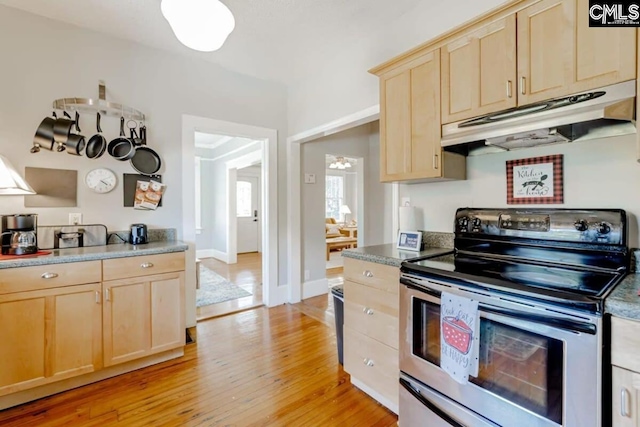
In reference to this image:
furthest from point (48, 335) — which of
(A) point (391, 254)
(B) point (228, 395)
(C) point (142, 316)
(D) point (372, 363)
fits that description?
(A) point (391, 254)

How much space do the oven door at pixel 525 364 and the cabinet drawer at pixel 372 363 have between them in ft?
0.86

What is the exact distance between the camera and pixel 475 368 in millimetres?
1250

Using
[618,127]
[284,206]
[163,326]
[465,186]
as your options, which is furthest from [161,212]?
[618,127]

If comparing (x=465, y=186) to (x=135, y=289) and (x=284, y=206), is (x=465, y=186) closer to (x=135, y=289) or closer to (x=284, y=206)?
(x=284, y=206)

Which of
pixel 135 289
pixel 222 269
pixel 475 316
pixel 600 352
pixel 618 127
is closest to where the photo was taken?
pixel 600 352

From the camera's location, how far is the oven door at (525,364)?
0.98 metres

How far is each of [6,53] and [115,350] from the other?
2.32m

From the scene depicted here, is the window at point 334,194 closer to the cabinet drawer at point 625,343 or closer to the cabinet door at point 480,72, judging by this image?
the cabinet door at point 480,72

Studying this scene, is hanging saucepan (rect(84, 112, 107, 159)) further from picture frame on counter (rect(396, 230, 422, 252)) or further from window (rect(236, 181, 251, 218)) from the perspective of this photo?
window (rect(236, 181, 251, 218))

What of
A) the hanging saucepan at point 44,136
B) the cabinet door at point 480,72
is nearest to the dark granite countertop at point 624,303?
the cabinet door at point 480,72

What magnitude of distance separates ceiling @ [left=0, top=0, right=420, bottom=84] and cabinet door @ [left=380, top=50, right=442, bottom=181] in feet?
2.14

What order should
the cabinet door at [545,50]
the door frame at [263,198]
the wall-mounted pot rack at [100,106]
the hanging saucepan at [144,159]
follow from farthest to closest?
the door frame at [263,198] → the hanging saucepan at [144,159] → the wall-mounted pot rack at [100,106] → the cabinet door at [545,50]

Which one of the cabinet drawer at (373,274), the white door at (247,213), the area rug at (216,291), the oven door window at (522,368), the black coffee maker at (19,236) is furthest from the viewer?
the white door at (247,213)

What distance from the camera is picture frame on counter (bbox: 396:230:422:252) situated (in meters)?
2.01
